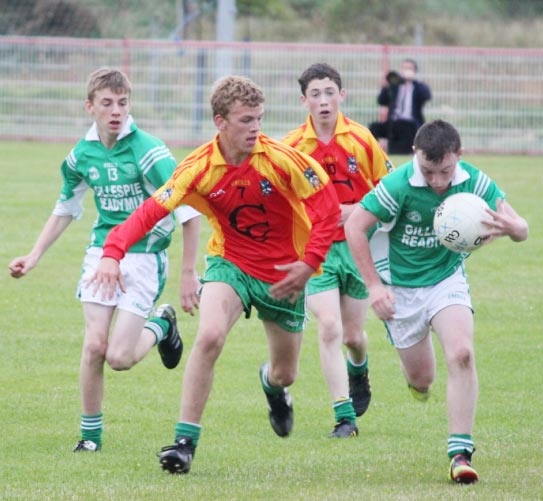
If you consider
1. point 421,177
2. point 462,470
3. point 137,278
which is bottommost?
point 462,470

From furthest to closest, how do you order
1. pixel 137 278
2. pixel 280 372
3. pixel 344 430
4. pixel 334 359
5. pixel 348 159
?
pixel 348 159
pixel 334 359
pixel 344 430
pixel 137 278
pixel 280 372

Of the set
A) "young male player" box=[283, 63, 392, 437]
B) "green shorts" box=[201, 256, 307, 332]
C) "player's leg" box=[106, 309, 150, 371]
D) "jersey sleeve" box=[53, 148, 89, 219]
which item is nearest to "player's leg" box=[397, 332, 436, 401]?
"green shorts" box=[201, 256, 307, 332]

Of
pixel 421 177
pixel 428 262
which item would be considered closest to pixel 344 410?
pixel 428 262

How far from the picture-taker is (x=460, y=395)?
21.5 feet

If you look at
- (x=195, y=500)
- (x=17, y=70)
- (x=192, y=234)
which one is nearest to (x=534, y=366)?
(x=192, y=234)

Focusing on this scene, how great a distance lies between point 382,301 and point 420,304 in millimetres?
434

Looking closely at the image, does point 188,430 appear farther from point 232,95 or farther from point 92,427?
point 232,95

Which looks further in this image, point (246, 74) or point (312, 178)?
point (246, 74)

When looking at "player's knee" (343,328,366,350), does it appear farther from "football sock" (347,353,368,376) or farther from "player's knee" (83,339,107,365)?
"player's knee" (83,339,107,365)

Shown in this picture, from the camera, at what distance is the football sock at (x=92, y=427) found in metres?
7.44

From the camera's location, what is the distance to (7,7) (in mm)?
41062

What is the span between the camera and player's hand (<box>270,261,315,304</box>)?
659cm

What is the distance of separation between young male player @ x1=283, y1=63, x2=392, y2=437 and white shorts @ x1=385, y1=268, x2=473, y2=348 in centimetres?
115

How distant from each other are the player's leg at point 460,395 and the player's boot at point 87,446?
6.56 ft
